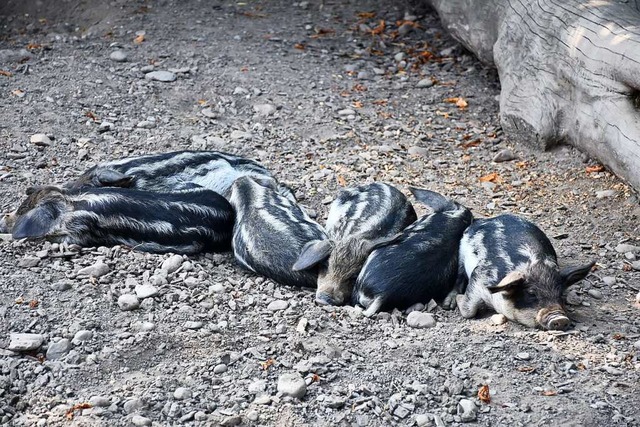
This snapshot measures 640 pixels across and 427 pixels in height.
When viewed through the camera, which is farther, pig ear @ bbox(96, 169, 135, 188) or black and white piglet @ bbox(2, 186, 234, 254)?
pig ear @ bbox(96, 169, 135, 188)

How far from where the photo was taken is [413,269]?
4980 millimetres

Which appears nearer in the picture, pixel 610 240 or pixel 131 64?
pixel 610 240

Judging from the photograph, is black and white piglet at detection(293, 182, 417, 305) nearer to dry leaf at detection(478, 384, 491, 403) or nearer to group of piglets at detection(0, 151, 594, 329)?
group of piglets at detection(0, 151, 594, 329)

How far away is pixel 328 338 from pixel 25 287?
1.59 metres

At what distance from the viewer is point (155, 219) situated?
5367mm

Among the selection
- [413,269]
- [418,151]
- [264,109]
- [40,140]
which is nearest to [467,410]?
[413,269]

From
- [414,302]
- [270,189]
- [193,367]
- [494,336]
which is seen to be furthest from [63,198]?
[494,336]

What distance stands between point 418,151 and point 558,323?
2488 mm

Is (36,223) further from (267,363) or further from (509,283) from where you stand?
(509,283)

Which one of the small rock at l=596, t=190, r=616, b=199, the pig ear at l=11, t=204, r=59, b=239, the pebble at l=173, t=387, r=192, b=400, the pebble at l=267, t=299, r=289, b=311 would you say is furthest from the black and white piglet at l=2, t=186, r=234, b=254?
the small rock at l=596, t=190, r=616, b=199

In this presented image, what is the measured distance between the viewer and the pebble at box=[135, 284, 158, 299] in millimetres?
4754

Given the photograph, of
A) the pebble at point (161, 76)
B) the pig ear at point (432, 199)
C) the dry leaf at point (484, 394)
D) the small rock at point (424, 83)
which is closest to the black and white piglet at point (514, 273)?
the pig ear at point (432, 199)

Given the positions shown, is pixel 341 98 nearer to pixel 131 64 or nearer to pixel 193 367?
pixel 131 64

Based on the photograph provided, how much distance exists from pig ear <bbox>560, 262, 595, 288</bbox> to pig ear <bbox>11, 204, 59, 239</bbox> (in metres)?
2.87
